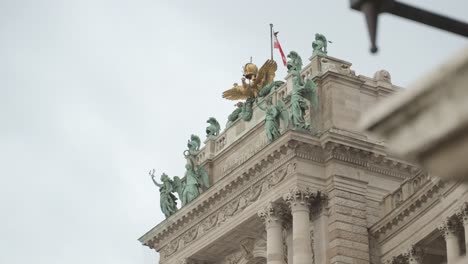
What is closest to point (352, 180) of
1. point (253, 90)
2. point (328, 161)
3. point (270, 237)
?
point (328, 161)

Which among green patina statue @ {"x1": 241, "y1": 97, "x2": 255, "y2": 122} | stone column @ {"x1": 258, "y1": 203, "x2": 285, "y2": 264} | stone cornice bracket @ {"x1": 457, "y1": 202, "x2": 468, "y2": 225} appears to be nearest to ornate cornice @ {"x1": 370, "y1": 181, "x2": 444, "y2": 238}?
stone cornice bracket @ {"x1": 457, "y1": 202, "x2": 468, "y2": 225}

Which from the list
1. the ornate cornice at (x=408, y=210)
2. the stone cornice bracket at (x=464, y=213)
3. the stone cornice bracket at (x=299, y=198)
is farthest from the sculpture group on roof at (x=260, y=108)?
the stone cornice bracket at (x=464, y=213)

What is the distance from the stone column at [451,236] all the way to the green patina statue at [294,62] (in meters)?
10.0

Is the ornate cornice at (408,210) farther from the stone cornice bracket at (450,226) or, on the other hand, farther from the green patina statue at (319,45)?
the green patina statue at (319,45)

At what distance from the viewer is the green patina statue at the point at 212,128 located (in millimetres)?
49312

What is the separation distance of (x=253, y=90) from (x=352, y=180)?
837 centimetres

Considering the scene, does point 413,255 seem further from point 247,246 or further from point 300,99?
point 247,246

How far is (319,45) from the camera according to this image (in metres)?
44.2

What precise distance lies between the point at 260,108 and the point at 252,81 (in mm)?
2891

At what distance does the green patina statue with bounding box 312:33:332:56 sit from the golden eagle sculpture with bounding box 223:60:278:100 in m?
3.80

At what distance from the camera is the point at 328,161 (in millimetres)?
41031

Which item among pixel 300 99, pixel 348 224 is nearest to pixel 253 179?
pixel 300 99

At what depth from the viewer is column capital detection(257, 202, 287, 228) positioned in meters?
41.2

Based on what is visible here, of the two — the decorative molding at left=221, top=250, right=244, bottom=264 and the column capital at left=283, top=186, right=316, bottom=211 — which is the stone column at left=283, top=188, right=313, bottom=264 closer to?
the column capital at left=283, top=186, right=316, bottom=211
